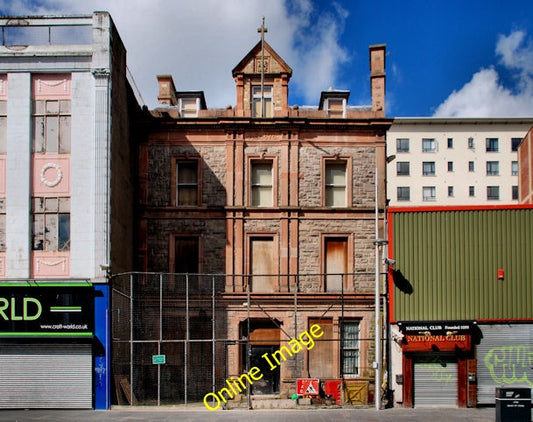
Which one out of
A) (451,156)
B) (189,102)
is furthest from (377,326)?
(451,156)

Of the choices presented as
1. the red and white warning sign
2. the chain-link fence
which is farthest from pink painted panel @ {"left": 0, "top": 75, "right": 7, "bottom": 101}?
the red and white warning sign

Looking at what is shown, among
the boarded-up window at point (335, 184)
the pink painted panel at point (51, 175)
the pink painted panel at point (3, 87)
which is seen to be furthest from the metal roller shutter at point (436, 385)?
the pink painted panel at point (3, 87)

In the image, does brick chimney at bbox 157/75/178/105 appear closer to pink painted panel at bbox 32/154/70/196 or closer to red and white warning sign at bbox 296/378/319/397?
pink painted panel at bbox 32/154/70/196

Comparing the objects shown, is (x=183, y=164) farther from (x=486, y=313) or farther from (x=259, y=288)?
(x=486, y=313)

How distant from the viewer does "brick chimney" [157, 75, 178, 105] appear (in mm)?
27875

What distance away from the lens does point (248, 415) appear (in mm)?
19875

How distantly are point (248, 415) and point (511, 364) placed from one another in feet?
34.0

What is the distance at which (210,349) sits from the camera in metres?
23.8

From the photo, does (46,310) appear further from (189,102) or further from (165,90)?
(165,90)

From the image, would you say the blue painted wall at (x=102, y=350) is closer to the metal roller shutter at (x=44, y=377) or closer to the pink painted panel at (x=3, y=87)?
the metal roller shutter at (x=44, y=377)

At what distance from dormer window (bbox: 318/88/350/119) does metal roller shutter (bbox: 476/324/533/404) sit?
11.1 m

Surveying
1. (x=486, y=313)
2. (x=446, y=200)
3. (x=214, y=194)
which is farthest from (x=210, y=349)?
(x=446, y=200)

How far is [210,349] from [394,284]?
8185 mm

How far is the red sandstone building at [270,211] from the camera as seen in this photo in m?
24.2
